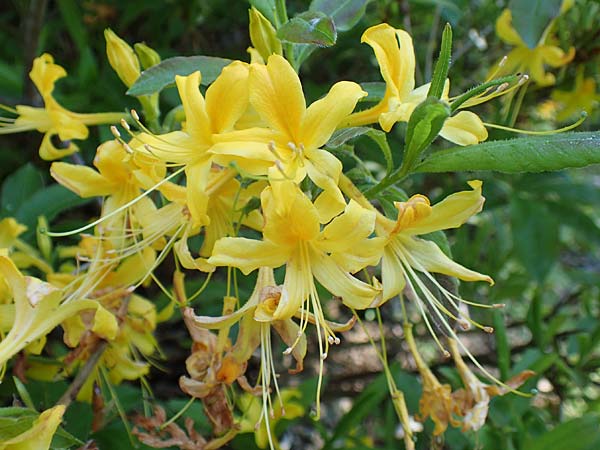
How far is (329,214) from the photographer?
2.68ft

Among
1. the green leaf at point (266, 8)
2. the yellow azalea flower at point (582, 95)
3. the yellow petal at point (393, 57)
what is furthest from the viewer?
the yellow azalea flower at point (582, 95)

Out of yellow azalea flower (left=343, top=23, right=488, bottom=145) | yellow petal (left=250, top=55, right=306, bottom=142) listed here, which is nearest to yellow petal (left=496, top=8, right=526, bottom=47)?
yellow azalea flower (left=343, top=23, right=488, bottom=145)

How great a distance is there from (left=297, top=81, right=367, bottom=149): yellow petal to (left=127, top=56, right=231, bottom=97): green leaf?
0.24 metres

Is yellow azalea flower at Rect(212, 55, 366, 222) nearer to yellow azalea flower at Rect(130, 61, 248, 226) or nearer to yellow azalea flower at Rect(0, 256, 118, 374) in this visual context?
yellow azalea flower at Rect(130, 61, 248, 226)

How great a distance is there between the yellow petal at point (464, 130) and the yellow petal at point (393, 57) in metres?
0.08

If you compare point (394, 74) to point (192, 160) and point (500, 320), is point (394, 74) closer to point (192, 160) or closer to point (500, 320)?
point (192, 160)

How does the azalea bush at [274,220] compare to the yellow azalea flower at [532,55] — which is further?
the yellow azalea flower at [532,55]

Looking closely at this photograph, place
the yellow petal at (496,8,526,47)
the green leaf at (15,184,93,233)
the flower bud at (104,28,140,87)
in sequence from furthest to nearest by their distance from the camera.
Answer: the yellow petal at (496,8,526,47) → the green leaf at (15,184,93,233) → the flower bud at (104,28,140,87)

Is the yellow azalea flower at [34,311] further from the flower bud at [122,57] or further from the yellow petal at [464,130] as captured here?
the yellow petal at [464,130]

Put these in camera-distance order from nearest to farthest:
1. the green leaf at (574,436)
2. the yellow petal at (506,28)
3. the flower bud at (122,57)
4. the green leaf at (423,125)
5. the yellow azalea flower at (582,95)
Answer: the green leaf at (423,125)
the flower bud at (122,57)
the green leaf at (574,436)
the yellow petal at (506,28)
the yellow azalea flower at (582,95)

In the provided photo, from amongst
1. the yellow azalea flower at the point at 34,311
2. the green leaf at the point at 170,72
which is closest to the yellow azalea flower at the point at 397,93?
the green leaf at the point at 170,72

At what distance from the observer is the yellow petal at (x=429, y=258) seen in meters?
0.90

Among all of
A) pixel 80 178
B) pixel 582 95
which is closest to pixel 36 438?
pixel 80 178

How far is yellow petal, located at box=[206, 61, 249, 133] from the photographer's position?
0.83 meters
